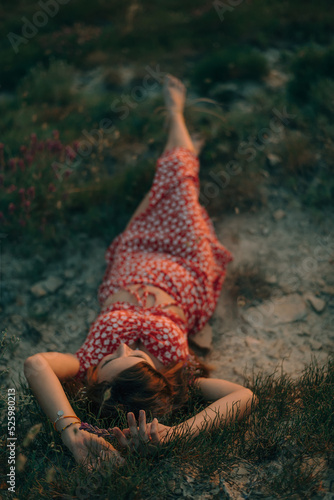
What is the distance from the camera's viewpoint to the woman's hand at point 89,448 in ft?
7.32

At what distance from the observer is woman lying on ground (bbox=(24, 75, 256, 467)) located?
8.28 ft

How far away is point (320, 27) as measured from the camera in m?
5.97

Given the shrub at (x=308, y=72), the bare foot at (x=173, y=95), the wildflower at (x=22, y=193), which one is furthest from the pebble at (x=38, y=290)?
the shrub at (x=308, y=72)

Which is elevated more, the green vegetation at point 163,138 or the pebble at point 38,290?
the green vegetation at point 163,138

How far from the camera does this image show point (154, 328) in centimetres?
301

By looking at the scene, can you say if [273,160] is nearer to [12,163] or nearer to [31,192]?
[31,192]

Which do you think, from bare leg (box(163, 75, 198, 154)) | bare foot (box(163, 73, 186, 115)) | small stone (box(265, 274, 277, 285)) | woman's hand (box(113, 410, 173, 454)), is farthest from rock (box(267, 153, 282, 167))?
woman's hand (box(113, 410, 173, 454))

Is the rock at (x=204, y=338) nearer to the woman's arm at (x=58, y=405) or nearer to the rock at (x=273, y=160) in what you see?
the woman's arm at (x=58, y=405)

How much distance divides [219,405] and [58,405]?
960 mm

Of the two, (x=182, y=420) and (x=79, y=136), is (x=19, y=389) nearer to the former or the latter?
(x=182, y=420)

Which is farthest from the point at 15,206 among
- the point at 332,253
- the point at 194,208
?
the point at 332,253

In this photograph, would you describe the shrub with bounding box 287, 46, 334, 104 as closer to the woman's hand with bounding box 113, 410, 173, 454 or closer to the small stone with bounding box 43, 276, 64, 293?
the small stone with bounding box 43, 276, 64, 293

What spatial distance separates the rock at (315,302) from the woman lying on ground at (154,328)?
74 centimetres

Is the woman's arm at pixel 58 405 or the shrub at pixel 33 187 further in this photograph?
the shrub at pixel 33 187
